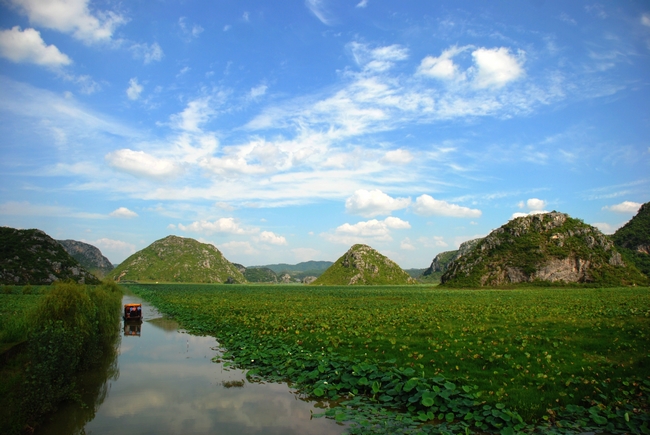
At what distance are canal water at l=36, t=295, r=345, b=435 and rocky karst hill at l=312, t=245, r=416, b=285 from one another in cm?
14034

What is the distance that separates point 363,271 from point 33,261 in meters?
117

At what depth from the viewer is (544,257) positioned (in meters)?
97.0

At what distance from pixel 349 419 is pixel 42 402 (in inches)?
345

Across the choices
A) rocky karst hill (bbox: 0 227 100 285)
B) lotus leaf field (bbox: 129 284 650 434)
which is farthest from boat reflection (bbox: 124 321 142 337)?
rocky karst hill (bbox: 0 227 100 285)

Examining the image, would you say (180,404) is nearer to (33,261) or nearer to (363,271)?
(33,261)

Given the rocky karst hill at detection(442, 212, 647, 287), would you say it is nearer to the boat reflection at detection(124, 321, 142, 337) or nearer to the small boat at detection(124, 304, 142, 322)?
the small boat at detection(124, 304, 142, 322)

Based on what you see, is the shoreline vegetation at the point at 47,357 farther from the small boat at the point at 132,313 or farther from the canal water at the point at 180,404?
→ the small boat at the point at 132,313

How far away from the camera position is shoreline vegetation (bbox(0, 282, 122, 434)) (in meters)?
9.64

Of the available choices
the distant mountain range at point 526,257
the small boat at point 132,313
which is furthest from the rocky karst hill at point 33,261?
the small boat at point 132,313

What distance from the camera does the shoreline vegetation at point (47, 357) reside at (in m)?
9.64

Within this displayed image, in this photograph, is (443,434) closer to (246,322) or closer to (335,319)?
(335,319)

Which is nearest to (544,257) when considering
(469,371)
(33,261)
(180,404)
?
(469,371)

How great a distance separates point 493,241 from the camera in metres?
113

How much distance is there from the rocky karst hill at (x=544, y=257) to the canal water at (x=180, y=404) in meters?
99.3
